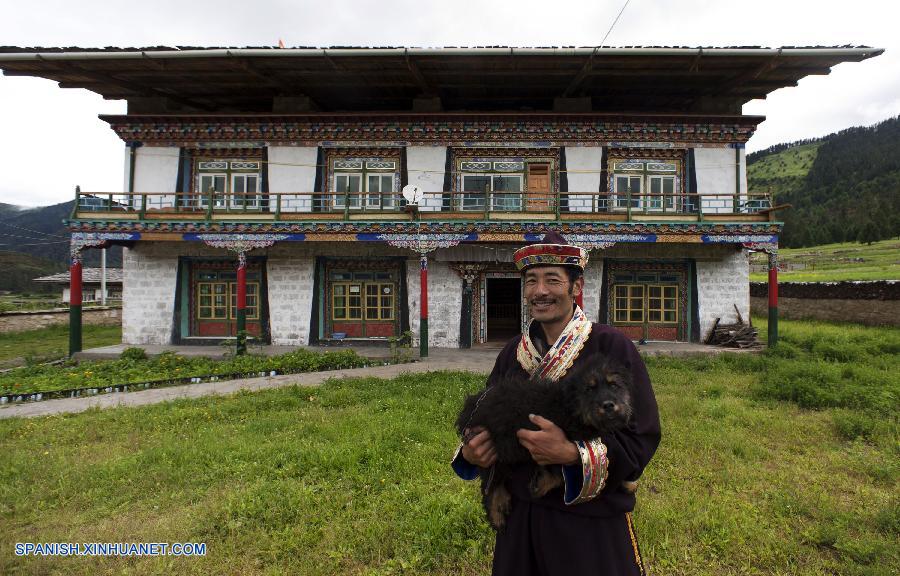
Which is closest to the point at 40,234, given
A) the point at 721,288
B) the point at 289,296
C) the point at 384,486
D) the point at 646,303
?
the point at 289,296

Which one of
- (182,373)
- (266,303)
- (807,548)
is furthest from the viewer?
(266,303)

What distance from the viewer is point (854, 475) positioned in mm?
5203

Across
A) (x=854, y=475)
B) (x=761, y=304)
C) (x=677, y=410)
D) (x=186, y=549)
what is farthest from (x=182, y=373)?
(x=761, y=304)

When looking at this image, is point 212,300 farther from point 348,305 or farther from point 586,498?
point 586,498

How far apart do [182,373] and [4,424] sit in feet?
12.2

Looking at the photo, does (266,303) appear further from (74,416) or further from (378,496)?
(378,496)

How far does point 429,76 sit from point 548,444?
49.1 feet

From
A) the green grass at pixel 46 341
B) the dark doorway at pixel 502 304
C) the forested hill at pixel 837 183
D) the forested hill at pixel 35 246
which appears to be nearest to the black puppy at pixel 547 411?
the forested hill at pixel 35 246

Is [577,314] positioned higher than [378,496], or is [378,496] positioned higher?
[577,314]

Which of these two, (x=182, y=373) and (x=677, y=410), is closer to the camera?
(x=677, y=410)

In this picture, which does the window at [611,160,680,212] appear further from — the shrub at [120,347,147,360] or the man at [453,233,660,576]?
the shrub at [120,347,147,360]

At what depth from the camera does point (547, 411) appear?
2.03 meters

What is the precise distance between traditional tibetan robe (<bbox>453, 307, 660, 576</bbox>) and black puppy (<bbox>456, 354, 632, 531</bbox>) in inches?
2.7

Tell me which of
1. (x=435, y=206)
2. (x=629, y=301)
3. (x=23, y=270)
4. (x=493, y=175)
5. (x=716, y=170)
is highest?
(x=716, y=170)
